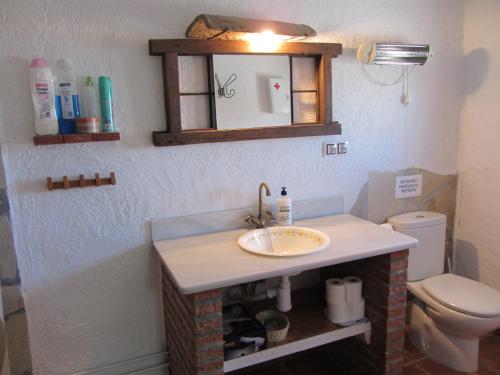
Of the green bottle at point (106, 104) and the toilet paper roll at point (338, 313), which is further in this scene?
the toilet paper roll at point (338, 313)

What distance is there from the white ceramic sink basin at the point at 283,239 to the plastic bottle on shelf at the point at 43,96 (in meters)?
0.92

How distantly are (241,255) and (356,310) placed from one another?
0.65 m

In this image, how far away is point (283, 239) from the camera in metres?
1.94

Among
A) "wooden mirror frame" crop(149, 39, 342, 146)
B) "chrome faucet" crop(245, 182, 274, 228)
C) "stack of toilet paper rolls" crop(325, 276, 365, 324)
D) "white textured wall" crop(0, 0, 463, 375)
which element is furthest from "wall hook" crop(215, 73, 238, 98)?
"stack of toilet paper rolls" crop(325, 276, 365, 324)

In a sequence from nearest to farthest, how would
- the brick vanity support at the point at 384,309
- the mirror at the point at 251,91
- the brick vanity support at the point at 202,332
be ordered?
1. the brick vanity support at the point at 202,332
2. the brick vanity support at the point at 384,309
3. the mirror at the point at 251,91

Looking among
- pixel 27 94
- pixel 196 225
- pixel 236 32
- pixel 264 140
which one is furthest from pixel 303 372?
pixel 27 94

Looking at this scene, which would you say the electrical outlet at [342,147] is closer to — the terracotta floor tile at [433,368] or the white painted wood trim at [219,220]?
the white painted wood trim at [219,220]

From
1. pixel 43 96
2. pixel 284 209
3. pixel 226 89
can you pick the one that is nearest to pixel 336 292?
pixel 284 209

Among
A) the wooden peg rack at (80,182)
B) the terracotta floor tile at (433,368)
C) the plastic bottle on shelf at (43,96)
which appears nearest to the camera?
the plastic bottle on shelf at (43,96)

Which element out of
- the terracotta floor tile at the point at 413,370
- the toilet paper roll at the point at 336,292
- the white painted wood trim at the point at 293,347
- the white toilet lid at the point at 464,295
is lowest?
the terracotta floor tile at the point at 413,370

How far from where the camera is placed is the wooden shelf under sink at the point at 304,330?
5.40 ft

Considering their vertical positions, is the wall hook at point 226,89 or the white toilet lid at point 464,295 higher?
the wall hook at point 226,89

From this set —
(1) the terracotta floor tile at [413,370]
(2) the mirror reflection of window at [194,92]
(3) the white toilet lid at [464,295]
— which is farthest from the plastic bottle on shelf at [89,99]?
(1) the terracotta floor tile at [413,370]

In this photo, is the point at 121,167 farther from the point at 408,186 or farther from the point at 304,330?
the point at 408,186
